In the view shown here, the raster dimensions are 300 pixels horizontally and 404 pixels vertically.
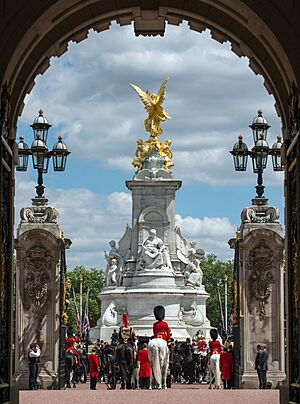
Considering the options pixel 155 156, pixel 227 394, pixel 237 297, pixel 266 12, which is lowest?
pixel 227 394

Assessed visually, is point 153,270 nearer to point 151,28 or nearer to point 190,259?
point 190,259

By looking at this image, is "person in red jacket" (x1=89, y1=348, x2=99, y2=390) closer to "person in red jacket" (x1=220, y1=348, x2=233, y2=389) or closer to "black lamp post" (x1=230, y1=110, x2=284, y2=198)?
"person in red jacket" (x1=220, y1=348, x2=233, y2=389)

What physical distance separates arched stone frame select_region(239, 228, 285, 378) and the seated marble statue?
28364 millimetres

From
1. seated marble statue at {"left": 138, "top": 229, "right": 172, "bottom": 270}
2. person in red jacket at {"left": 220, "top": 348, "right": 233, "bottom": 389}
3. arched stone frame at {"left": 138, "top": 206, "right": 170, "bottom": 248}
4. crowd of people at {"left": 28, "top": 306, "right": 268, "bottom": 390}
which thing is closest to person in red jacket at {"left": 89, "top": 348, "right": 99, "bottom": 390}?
crowd of people at {"left": 28, "top": 306, "right": 268, "bottom": 390}

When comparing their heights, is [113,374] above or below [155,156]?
below

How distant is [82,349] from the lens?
4481 cm

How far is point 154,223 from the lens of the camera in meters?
61.8

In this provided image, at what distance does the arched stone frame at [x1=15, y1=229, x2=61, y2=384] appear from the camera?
30.1 metres

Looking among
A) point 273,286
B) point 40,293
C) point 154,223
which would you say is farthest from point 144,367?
point 154,223

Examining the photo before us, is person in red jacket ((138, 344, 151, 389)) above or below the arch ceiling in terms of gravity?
below

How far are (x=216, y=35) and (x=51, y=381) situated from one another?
14.4 meters

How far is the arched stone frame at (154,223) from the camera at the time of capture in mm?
61625

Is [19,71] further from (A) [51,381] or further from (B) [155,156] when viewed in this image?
(B) [155,156]

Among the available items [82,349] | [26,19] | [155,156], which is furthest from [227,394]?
[155,156]
